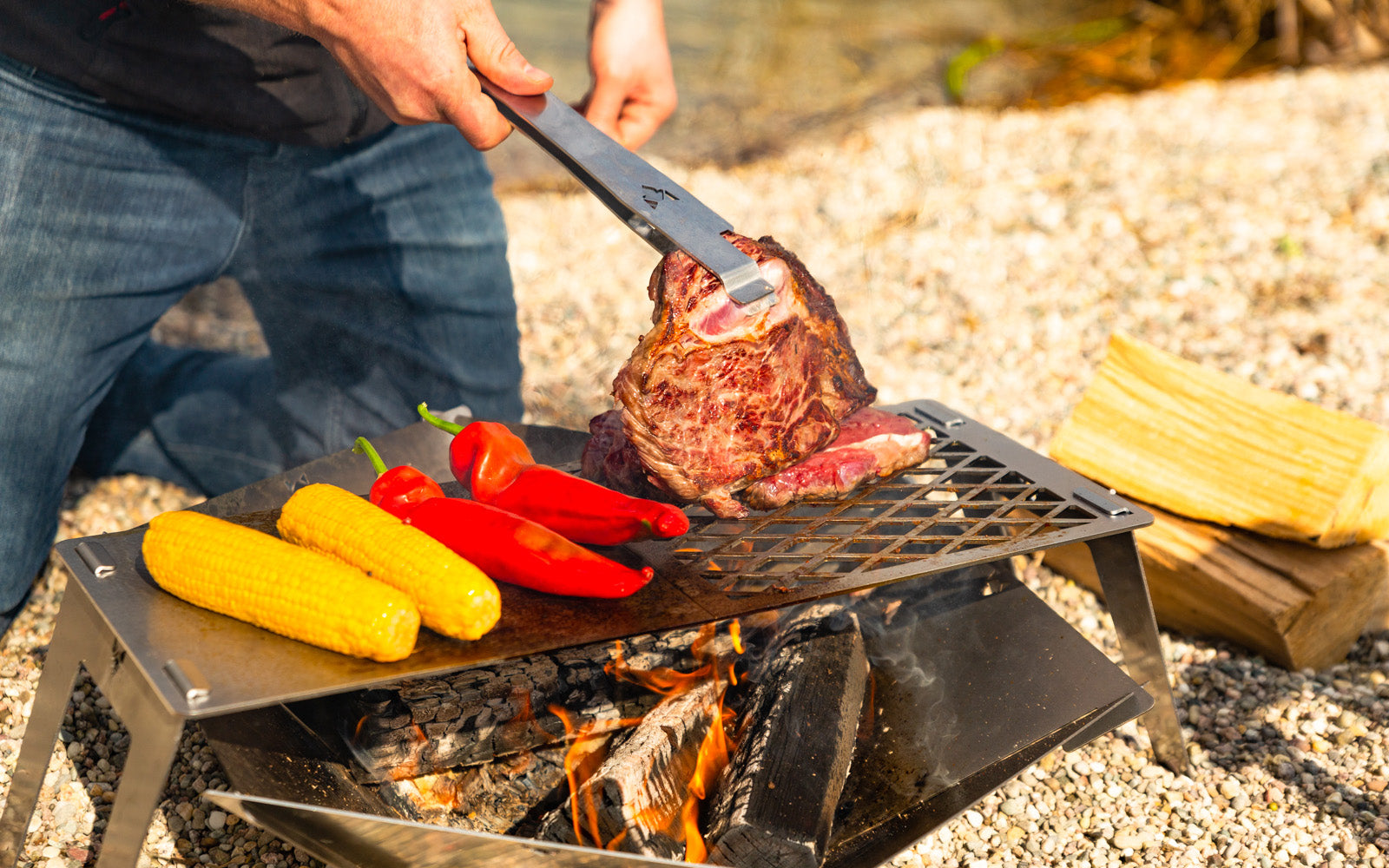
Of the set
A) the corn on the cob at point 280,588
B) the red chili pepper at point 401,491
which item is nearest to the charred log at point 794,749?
the corn on the cob at point 280,588

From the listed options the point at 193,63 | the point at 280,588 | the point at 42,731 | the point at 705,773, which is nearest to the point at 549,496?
the point at 280,588

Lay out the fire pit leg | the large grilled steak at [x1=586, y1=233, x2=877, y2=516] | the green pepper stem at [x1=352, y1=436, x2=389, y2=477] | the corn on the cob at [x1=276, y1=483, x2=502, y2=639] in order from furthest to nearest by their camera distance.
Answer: the fire pit leg → the green pepper stem at [x1=352, y1=436, x2=389, y2=477] → the large grilled steak at [x1=586, y1=233, x2=877, y2=516] → the corn on the cob at [x1=276, y1=483, x2=502, y2=639]

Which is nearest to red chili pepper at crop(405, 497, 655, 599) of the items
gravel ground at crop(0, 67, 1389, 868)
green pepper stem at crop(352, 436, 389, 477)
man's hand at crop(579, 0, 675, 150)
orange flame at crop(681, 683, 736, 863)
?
green pepper stem at crop(352, 436, 389, 477)

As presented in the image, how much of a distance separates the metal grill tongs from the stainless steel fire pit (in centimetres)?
65

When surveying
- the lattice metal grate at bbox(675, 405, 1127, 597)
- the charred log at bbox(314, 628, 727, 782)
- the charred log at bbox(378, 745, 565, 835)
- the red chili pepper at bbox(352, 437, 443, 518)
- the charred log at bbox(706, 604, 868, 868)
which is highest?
the lattice metal grate at bbox(675, 405, 1127, 597)

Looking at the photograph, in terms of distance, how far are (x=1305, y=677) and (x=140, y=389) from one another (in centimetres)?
495

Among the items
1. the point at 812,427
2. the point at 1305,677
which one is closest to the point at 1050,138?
the point at 1305,677

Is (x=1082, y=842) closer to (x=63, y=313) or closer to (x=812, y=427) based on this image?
(x=812, y=427)

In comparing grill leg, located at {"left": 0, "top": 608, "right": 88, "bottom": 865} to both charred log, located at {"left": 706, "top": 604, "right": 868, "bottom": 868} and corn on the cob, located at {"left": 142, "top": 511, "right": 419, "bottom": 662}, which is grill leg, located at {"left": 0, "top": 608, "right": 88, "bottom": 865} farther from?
charred log, located at {"left": 706, "top": 604, "right": 868, "bottom": 868}

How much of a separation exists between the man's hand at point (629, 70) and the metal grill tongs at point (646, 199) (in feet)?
2.63

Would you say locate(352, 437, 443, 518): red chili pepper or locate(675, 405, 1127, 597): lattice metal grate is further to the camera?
locate(352, 437, 443, 518): red chili pepper

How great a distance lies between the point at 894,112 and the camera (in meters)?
8.87

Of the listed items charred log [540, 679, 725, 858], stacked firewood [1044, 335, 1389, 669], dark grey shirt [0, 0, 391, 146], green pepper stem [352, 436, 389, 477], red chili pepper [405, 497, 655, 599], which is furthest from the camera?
stacked firewood [1044, 335, 1389, 669]

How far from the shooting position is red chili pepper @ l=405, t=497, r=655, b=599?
2188 millimetres
